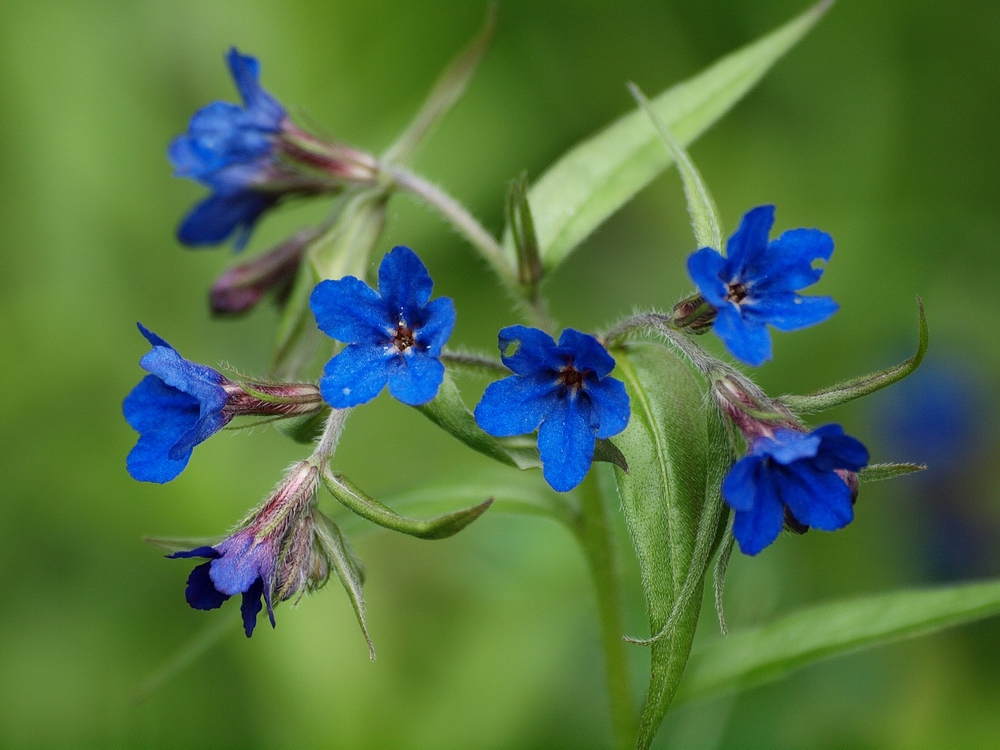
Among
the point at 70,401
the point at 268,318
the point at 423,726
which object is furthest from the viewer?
the point at 268,318

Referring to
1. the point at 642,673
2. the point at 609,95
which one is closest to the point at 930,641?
the point at 642,673

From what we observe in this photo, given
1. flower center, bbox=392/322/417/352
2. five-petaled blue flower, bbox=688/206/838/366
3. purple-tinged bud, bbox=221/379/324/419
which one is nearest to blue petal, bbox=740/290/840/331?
five-petaled blue flower, bbox=688/206/838/366

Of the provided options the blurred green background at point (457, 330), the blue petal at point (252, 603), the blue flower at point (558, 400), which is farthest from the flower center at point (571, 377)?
the blurred green background at point (457, 330)

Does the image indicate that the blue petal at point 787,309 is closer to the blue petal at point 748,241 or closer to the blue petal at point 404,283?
the blue petal at point 748,241

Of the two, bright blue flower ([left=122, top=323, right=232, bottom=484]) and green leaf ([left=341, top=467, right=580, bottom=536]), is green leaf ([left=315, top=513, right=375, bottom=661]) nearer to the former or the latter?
bright blue flower ([left=122, top=323, right=232, bottom=484])

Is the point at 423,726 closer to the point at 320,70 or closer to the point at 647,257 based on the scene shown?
the point at 647,257

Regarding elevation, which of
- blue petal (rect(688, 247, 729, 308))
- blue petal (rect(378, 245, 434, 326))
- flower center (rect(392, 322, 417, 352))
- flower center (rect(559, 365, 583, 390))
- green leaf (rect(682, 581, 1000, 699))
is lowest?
green leaf (rect(682, 581, 1000, 699))
